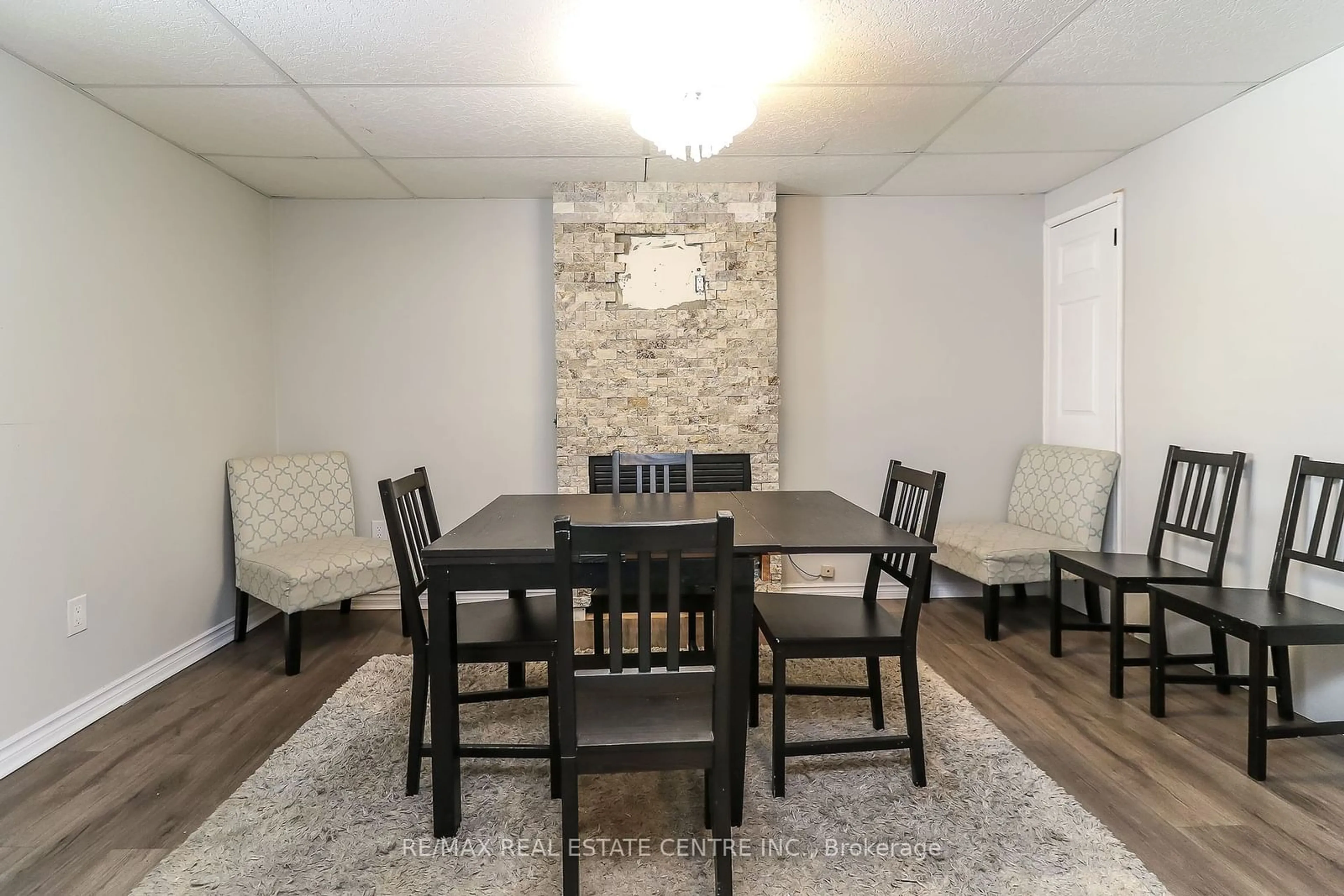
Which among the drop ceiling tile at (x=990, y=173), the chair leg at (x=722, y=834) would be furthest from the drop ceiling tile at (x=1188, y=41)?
the chair leg at (x=722, y=834)

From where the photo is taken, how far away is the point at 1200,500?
9.74ft

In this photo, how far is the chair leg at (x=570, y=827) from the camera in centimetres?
148

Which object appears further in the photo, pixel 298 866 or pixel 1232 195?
pixel 1232 195

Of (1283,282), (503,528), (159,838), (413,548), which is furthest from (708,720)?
(1283,282)

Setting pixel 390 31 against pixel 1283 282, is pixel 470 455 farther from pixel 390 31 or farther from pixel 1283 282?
pixel 1283 282

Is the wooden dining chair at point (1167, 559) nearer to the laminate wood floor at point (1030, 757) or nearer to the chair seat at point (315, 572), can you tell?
the laminate wood floor at point (1030, 757)

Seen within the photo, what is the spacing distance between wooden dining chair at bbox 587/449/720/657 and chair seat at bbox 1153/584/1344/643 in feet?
5.37

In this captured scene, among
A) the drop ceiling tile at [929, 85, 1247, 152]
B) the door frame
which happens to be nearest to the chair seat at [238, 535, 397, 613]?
the drop ceiling tile at [929, 85, 1247, 152]

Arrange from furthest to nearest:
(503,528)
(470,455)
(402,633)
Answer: (470,455) < (402,633) < (503,528)

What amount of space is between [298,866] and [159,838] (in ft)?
1.47

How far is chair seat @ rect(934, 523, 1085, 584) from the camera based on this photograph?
3.29 metres

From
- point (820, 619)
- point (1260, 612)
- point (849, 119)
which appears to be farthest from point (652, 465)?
point (1260, 612)

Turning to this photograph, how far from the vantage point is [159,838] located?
6.03ft

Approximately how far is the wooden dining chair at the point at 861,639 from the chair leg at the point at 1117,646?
0.95 m
